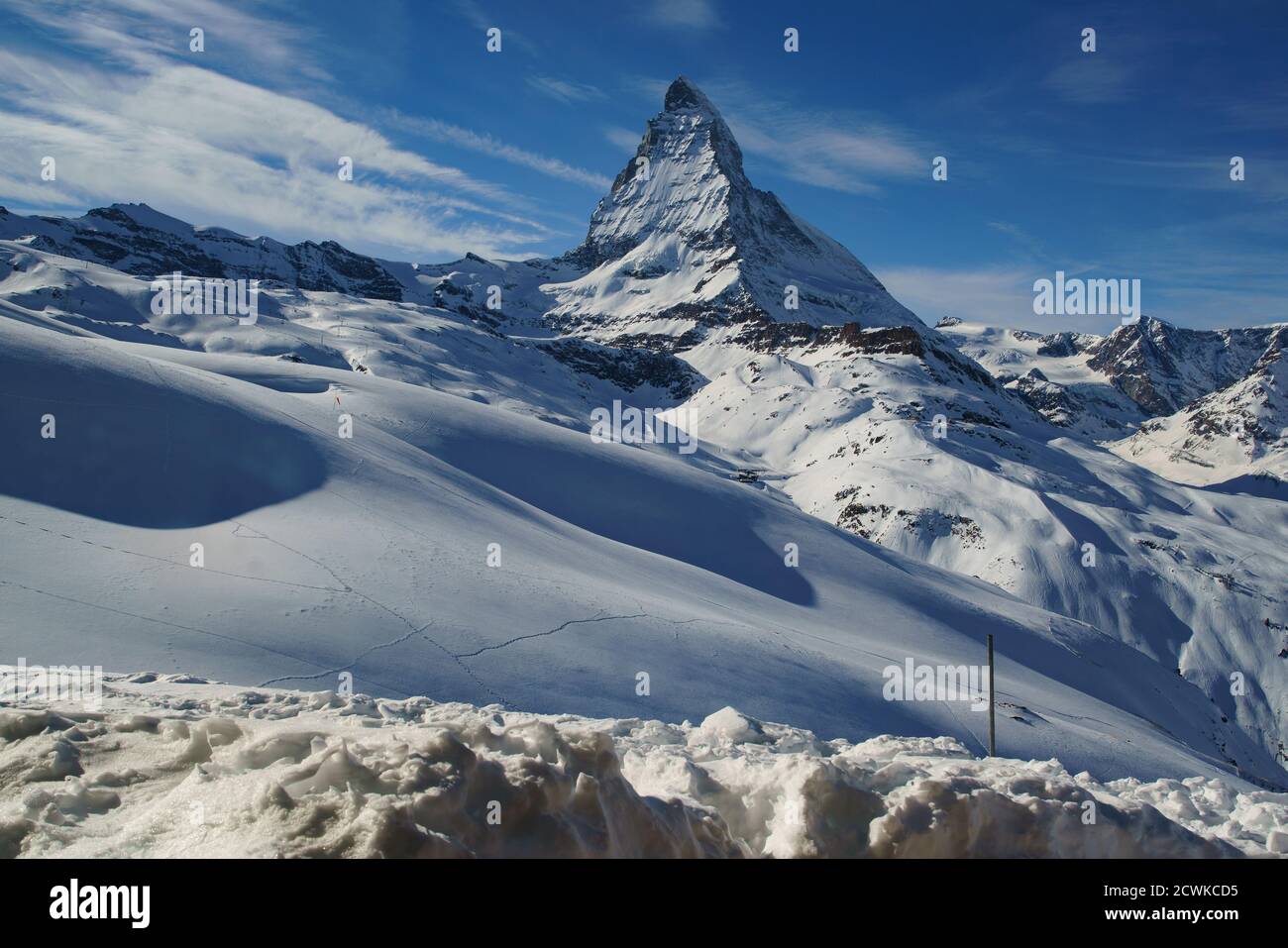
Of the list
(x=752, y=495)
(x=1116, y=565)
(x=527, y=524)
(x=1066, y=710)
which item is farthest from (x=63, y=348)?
(x=1116, y=565)

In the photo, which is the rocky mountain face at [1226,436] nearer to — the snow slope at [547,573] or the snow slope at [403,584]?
the snow slope at [547,573]

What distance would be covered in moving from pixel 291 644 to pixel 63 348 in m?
10.6

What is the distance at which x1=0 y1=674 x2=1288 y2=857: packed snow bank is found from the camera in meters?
4.02

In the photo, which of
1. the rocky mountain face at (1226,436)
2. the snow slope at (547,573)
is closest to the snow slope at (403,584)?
the snow slope at (547,573)

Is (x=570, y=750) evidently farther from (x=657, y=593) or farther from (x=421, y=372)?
(x=421, y=372)

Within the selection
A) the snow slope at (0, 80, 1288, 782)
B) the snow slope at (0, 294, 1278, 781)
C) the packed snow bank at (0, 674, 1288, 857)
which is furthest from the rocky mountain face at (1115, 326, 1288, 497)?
the packed snow bank at (0, 674, 1288, 857)

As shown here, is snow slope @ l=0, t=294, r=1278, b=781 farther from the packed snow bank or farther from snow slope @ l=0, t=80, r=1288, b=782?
the packed snow bank

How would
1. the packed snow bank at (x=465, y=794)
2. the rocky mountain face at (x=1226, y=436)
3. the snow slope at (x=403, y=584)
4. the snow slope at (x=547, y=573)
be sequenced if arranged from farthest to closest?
the rocky mountain face at (x=1226, y=436) < the snow slope at (x=547, y=573) < the snow slope at (x=403, y=584) < the packed snow bank at (x=465, y=794)

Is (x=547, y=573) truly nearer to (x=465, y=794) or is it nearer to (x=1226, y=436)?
(x=465, y=794)

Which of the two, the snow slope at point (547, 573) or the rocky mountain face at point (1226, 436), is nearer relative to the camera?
the snow slope at point (547, 573)

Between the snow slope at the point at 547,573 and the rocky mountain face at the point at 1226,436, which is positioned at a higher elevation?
the rocky mountain face at the point at 1226,436

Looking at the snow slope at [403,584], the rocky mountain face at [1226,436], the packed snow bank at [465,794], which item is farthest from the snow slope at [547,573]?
the rocky mountain face at [1226,436]

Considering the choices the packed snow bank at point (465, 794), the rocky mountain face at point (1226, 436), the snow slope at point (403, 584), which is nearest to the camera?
the packed snow bank at point (465, 794)

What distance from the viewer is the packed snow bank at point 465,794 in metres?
4.02
